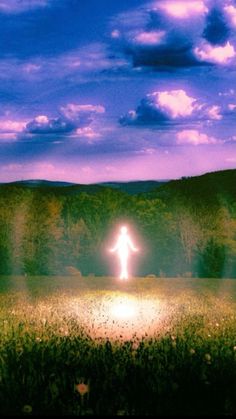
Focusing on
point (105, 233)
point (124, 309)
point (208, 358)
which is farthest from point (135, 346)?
point (105, 233)

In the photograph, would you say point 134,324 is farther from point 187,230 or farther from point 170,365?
point 187,230

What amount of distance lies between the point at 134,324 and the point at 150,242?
39261 mm

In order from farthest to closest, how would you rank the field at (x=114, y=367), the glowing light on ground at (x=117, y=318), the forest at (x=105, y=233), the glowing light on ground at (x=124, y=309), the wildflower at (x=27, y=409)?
the forest at (x=105, y=233), the glowing light on ground at (x=124, y=309), the glowing light on ground at (x=117, y=318), the field at (x=114, y=367), the wildflower at (x=27, y=409)

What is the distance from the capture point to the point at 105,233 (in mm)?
51594

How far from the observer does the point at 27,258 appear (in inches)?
1906

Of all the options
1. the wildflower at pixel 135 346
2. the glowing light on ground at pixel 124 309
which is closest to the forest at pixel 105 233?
the glowing light on ground at pixel 124 309

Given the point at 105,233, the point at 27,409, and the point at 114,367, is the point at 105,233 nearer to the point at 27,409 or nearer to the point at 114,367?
the point at 114,367

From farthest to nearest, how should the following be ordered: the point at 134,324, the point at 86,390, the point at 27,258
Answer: the point at 27,258 → the point at 134,324 → the point at 86,390

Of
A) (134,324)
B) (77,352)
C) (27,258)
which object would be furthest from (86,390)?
(27,258)

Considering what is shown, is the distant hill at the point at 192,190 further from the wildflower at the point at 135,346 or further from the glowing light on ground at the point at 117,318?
the wildflower at the point at 135,346

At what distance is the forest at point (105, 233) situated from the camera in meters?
49.0

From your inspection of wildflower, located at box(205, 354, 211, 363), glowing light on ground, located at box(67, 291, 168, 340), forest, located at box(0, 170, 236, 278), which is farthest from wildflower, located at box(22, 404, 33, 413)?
forest, located at box(0, 170, 236, 278)

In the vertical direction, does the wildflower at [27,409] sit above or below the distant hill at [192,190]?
below

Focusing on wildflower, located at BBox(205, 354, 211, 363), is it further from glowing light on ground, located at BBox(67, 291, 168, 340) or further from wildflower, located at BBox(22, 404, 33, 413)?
wildflower, located at BBox(22, 404, 33, 413)
